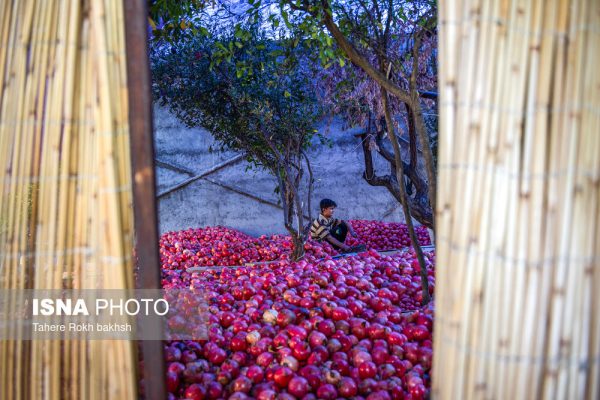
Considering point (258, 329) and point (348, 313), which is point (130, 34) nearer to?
point (258, 329)

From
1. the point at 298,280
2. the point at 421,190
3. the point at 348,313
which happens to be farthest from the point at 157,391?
the point at 421,190

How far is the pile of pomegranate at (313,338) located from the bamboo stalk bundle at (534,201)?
0.94 meters

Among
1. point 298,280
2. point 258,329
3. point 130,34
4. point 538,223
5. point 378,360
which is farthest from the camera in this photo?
point 298,280

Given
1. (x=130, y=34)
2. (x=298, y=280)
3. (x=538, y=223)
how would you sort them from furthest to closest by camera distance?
(x=298, y=280), (x=130, y=34), (x=538, y=223)

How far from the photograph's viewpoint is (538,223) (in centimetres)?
109

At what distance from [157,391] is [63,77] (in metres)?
0.84

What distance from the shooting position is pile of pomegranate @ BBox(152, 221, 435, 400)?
6.64 feet

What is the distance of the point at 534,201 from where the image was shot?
43.0 inches

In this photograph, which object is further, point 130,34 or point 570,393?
point 130,34

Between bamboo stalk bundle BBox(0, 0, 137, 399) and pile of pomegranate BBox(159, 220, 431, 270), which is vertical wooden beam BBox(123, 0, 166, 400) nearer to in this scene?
bamboo stalk bundle BBox(0, 0, 137, 399)

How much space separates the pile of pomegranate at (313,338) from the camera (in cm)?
203

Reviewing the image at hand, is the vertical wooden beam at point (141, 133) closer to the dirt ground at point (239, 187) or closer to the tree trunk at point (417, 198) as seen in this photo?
the tree trunk at point (417, 198)

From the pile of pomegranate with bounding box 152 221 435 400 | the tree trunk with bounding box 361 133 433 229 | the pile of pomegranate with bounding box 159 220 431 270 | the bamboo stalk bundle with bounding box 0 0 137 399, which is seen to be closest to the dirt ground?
the pile of pomegranate with bounding box 159 220 431 270

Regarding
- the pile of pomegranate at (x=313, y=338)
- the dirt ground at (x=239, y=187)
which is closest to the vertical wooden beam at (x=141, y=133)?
the pile of pomegranate at (x=313, y=338)
